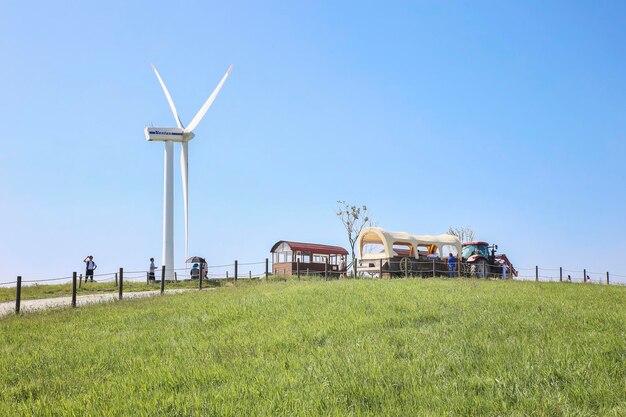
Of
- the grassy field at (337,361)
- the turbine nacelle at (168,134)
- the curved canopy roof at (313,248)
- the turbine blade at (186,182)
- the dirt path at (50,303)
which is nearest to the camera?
the grassy field at (337,361)

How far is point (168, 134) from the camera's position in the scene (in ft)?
137

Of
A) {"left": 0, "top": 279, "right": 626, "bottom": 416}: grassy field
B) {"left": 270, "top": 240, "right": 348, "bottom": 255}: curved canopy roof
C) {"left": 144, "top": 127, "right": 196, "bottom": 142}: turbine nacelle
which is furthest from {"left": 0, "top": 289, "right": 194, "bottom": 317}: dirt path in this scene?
{"left": 144, "top": 127, "right": 196, "bottom": 142}: turbine nacelle

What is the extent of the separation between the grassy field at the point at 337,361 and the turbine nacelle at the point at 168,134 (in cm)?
2944

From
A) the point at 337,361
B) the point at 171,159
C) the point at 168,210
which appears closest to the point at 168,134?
the point at 171,159

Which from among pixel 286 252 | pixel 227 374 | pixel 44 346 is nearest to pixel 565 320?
pixel 227 374

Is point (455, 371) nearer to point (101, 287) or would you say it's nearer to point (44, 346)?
point (44, 346)

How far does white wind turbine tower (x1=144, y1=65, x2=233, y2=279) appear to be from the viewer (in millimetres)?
38688

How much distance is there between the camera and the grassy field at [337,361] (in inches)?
235

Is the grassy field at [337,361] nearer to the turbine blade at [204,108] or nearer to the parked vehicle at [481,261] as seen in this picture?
the parked vehicle at [481,261]

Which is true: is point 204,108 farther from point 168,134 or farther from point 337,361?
point 337,361

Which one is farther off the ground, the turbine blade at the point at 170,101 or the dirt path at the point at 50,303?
the turbine blade at the point at 170,101

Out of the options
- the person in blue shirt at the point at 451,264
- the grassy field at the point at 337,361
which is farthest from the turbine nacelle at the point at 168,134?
the grassy field at the point at 337,361

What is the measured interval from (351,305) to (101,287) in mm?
22758

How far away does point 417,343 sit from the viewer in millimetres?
8398
